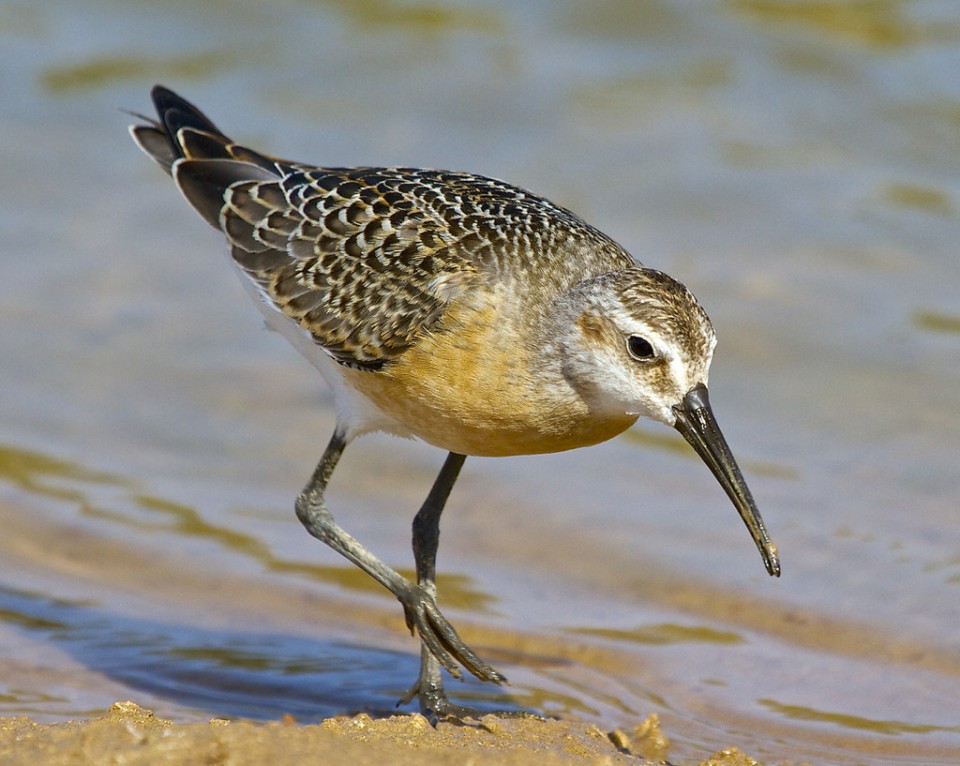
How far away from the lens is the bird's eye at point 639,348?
23.1ft

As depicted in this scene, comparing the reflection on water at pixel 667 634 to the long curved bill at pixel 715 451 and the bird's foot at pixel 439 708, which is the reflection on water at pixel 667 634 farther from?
the long curved bill at pixel 715 451

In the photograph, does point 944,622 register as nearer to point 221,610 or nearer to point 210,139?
point 221,610

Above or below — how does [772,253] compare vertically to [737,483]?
above

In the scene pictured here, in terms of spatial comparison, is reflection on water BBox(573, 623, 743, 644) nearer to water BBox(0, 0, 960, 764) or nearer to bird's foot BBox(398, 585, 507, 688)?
water BBox(0, 0, 960, 764)

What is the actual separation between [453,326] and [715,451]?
148cm

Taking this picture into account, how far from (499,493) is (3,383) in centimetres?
432

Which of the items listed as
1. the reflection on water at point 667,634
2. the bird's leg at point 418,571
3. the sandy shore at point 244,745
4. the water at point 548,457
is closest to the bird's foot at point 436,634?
the bird's leg at point 418,571

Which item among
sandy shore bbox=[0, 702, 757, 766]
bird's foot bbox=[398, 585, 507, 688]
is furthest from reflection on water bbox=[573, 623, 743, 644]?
sandy shore bbox=[0, 702, 757, 766]

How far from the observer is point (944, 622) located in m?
9.02

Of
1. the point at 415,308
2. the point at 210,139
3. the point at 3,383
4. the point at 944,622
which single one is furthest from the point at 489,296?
the point at 3,383

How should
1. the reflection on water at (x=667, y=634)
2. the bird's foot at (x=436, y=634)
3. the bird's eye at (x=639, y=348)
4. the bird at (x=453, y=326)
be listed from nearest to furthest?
1. the bird's eye at (x=639, y=348)
2. the bird at (x=453, y=326)
3. the bird's foot at (x=436, y=634)
4. the reflection on water at (x=667, y=634)

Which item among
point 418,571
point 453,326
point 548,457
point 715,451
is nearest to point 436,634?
point 418,571

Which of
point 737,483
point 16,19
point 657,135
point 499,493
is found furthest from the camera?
point 16,19

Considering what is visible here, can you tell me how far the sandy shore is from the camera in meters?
5.47
